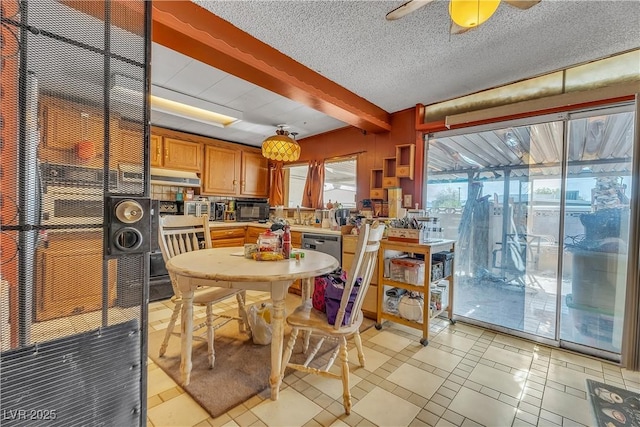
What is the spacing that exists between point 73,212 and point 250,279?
0.86m

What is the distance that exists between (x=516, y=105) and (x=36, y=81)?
3153 millimetres

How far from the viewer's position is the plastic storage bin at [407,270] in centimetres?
256

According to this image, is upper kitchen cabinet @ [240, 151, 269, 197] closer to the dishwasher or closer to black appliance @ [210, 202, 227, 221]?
black appliance @ [210, 202, 227, 221]

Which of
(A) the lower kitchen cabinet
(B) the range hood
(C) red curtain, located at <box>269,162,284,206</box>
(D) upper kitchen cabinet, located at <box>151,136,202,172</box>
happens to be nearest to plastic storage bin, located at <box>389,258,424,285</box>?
(A) the lower kitchen cabinet

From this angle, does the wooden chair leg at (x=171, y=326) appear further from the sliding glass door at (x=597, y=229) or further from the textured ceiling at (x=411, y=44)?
the sliding glass door at (x=597, y=229)

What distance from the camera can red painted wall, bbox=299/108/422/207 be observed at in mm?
3270

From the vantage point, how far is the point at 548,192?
254 cm

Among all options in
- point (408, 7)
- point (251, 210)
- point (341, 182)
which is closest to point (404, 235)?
point (408, 7)

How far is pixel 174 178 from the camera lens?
12.8 ft

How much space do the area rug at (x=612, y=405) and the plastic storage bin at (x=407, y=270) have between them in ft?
4.06

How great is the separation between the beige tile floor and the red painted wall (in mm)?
1688

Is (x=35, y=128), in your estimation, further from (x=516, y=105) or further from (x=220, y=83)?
(x=516, y=105)

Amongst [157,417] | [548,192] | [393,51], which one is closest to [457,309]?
[548,192]

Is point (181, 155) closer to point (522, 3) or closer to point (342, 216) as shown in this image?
point (342, 216)
